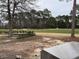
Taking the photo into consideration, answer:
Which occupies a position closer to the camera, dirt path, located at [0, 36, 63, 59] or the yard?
dirt path, located at [0, 36, 63, 59]

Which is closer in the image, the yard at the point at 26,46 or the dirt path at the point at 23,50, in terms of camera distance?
the dirt path at the point at 23,50

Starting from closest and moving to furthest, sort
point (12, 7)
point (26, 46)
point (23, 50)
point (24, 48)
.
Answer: point (23, 50) < point (24, 48) < point (26, 46) < point (12, 7)

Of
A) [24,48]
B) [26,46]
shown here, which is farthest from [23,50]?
[26,46]

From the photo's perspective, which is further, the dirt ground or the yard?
the yard

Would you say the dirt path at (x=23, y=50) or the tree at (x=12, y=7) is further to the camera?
the tree at (x=12, y=7)

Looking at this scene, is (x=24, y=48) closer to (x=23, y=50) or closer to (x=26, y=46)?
(x=23, y=50)

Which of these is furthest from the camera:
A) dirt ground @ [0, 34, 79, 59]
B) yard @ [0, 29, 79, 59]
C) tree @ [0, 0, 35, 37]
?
tree @ [0, 0, 35, 37]

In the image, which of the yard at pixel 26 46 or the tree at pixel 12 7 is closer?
the yard at pixel 26 46

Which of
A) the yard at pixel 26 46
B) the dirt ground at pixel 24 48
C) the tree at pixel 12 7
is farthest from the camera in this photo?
the tree at pixel 12 7

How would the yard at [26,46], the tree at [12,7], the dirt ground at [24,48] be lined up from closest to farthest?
the dirt ground at [24,48] < the yard at [26,46] < the tree at [12,7]

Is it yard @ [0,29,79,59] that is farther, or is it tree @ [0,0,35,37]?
tree @ [0,0,35,37]

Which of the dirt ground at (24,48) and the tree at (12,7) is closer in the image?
the dirt ground at (24,48)

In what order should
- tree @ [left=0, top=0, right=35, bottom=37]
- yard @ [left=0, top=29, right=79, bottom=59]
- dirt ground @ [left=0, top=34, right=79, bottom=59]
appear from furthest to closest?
tree @ [left=0, top=0, right=35, bottom=37] < yard @ [left=0, top=29, right=79, bottom=59] < dirt ground @ [left=0, top=34, right=79, bottom=59]

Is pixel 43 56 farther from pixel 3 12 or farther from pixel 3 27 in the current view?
pixel 3 27
